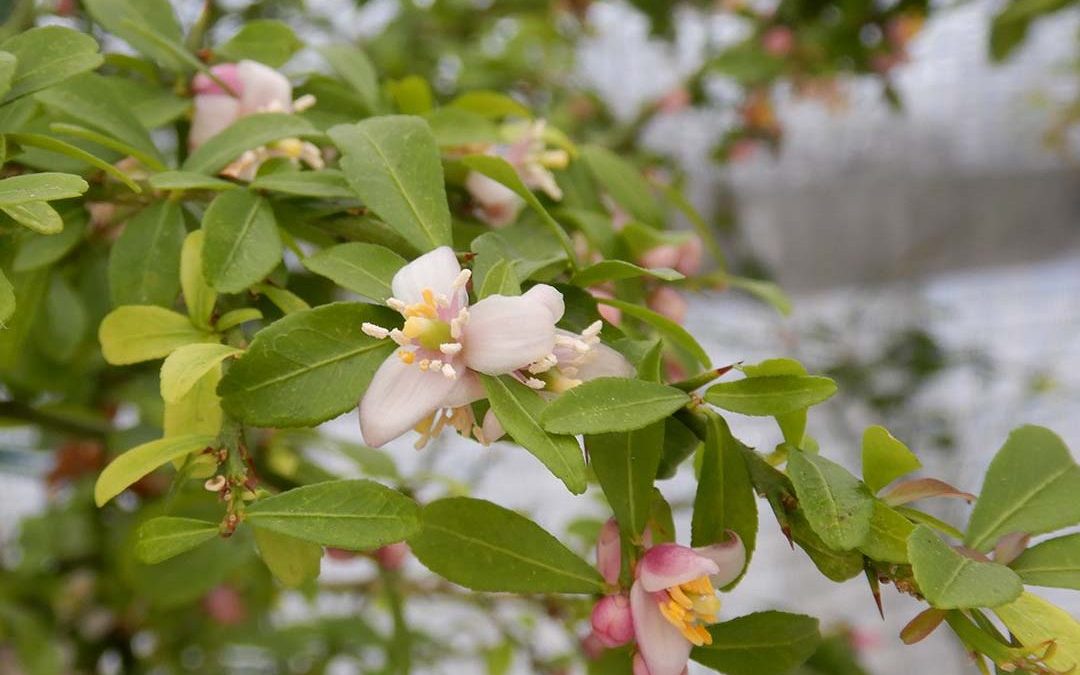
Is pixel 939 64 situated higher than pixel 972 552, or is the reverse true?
pixel 972 552

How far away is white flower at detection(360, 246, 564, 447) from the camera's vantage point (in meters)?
0.21

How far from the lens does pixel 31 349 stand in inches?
19.4

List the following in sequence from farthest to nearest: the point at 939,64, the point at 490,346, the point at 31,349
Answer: the point at 939,64
the point at 31,349
the point at 490,346

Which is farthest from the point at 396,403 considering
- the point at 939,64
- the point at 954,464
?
the point at 939,64

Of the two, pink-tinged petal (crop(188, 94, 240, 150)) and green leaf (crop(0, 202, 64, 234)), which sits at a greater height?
green leaf (crop(0, 202, 64, 234))

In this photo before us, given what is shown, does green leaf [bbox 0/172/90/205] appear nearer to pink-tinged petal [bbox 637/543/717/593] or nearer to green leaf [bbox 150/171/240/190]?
green leaf [bbox 150/171/240/190]

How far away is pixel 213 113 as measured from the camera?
0.32 meters

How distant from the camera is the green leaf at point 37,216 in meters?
0.21

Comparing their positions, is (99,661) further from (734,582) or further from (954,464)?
(954,464)

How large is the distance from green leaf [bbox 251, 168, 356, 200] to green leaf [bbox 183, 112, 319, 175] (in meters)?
0.01

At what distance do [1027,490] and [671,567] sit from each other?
84mm

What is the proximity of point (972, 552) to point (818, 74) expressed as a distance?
0.54 metres

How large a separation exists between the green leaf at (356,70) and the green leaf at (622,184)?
0.28 ft

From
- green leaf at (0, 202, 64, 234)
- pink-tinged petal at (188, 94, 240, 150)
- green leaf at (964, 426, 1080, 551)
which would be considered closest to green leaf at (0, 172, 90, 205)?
green leaf at (0, 202, 64, 234)
